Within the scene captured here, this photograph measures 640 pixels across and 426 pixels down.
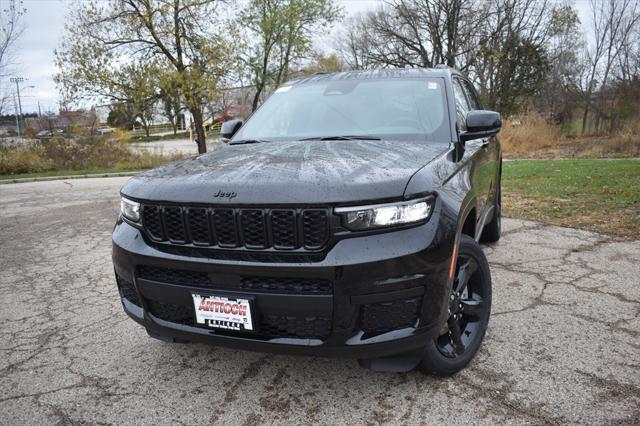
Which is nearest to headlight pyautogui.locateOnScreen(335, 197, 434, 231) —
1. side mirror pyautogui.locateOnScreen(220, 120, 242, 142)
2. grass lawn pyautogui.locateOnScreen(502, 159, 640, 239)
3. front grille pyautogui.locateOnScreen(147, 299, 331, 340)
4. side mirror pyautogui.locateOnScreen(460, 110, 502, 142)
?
front grille pyautogui.locateOnScreen(147, 299, 331, 340)

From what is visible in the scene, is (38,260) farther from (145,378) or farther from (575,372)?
(575,372)

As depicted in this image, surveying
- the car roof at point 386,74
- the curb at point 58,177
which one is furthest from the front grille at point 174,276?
the curb at point 58,177

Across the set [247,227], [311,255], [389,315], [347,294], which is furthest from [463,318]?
[247,227]

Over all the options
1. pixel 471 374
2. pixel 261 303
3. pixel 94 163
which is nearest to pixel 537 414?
pixel 471 374

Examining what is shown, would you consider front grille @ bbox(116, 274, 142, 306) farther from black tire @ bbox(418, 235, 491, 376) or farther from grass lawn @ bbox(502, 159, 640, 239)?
grass lawn @ bbox(502, 159, 640, 239)

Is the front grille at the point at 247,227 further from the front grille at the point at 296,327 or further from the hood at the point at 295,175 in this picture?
the front grille at the point at 296,327

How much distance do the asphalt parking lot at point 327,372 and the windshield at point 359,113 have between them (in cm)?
141

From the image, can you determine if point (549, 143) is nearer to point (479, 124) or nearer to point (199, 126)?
point (199, 126)

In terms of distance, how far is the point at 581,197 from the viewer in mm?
7262

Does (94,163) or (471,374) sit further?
(94,163)

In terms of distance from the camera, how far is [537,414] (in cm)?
210

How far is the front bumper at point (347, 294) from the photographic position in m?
1.87

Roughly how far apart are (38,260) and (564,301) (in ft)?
17.1

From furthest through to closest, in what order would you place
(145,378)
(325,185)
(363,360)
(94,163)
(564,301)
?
1. (94,163)
2. (564,301)
3. (145,378)
4. (363,360)
5. (325,185)
